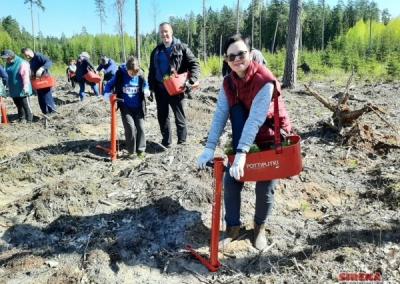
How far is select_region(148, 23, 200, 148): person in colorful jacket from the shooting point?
6199 millimetres

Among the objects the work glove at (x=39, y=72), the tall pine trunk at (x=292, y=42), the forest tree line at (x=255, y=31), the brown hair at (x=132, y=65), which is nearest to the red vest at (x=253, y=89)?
the brown hair at (x=132, y=65)

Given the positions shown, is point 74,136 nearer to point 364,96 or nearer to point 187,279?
point 187,279

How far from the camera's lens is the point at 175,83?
20.0 ft

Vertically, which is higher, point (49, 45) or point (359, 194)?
point (49, 45)

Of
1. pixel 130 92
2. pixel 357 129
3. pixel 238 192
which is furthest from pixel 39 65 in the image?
pixel 238 192

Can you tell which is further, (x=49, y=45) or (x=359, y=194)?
(x=49, y=45)

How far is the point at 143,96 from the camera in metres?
6.51

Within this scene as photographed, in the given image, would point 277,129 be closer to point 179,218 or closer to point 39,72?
point 179,218

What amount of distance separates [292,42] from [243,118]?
32.3 feet

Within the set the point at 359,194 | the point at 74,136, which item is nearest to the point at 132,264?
the point at 359,194

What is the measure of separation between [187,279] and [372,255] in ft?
4.91

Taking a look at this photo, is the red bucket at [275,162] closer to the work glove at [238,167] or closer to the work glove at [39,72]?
the work glove at [238,167]

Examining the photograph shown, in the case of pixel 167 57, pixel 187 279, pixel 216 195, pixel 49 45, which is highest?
pixel 49 45

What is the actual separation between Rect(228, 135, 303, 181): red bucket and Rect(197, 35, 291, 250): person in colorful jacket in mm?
104
